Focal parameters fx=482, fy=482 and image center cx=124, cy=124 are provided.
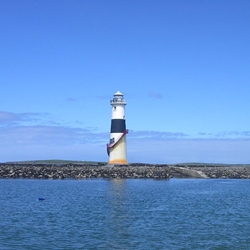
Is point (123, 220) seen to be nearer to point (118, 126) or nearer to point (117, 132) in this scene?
point (117, 132)

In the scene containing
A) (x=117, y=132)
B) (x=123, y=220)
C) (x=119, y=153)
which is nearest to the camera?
(x=123, y=220)

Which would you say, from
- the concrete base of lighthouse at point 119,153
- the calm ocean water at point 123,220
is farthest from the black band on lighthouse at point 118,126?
the calm ocean water at point 123,220

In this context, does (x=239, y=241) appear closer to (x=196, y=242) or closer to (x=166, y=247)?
(x=196, y=242)

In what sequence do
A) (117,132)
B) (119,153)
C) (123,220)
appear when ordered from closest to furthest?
(123,220)
(117,132)
(119,153)

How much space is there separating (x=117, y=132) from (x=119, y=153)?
316 cm

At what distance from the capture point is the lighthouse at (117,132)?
64.5m

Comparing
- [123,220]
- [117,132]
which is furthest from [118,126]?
[123,220]

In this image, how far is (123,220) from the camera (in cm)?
2647

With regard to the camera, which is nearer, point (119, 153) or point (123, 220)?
point (123, 220)

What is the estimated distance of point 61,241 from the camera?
2048cm

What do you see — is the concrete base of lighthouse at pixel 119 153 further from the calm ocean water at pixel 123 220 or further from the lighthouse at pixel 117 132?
the calm ocean water at pixel 123 220

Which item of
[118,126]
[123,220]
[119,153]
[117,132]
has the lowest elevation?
[123,220]

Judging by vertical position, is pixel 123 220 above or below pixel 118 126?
below

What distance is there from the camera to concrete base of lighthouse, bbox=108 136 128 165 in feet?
213
